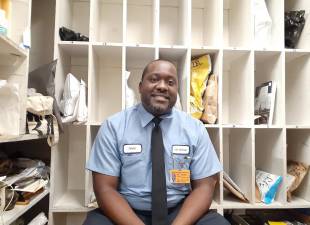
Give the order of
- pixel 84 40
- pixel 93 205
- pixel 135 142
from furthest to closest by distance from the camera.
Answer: pixel 84 40, pixel 93 205, pixel 135 142

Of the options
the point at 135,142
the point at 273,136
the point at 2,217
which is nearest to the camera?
the point at 2,217

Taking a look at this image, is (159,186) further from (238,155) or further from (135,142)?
(238,155)

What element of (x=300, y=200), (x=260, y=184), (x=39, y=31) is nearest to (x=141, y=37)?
(x=39, y=31)

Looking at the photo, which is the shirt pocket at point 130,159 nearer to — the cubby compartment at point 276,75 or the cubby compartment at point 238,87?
the cubby compartment at point 238,87

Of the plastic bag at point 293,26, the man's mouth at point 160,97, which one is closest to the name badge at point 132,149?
the man's mouth at point 160,97

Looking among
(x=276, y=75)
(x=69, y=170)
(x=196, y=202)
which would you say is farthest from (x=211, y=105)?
(x=69, y=170)

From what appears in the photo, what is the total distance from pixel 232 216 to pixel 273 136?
2.12ft

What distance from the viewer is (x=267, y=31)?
1.82m

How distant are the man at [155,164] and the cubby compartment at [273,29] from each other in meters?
0.74

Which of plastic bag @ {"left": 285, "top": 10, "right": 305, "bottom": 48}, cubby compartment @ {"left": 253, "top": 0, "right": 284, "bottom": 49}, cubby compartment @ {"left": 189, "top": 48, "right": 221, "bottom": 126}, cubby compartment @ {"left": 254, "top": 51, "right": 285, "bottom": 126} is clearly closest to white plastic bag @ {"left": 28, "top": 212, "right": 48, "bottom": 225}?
cubby compartment @ {"left": 189, "top": 48, "right": 221, "bottom": 126}

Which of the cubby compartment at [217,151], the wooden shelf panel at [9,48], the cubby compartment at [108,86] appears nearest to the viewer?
the wooden shelf panel at [9,48]

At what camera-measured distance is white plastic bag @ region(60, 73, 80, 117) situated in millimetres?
1558

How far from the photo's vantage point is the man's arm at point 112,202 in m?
1.27

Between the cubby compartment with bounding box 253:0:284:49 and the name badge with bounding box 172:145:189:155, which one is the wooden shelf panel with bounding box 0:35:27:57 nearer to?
the name badge with bounding box 172:145:189:155
